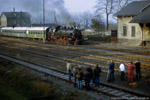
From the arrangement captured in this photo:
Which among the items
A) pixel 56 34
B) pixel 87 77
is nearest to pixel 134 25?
pixel 56 34

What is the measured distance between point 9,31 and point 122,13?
35422 mm

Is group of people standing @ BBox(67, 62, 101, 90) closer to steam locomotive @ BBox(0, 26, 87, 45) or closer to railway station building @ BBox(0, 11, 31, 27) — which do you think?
steam locomotive @ BBox(0, 26, 87, 45)

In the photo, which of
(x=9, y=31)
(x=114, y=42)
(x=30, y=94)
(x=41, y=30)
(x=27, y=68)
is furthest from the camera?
(x=9, y=31)

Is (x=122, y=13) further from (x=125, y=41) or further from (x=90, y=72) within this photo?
(x=90, y=72)

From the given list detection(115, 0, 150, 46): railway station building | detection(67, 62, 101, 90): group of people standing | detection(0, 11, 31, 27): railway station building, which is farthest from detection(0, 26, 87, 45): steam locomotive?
detection(0, 11, 31, 27): railway station building

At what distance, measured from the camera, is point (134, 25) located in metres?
37.3

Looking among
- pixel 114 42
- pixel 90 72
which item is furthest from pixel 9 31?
pixel 90 72

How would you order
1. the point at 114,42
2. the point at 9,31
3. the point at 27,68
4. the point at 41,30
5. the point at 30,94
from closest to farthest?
the point at 30,94, the point at 27,68, the point at 114,42, the point at 41,30, the point at 9,31

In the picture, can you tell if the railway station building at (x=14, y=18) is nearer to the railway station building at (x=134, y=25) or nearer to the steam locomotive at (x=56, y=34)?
the steam locomotive at (x=56, y=34)

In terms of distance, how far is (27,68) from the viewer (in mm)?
17906

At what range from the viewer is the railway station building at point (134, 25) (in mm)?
33531

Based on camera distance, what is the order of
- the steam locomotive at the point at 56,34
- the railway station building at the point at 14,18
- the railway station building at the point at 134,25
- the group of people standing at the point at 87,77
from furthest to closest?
the railway station building at the point at 14,18, the steam locomotive at the point at 56,34, the railway station building at the point at 134,25, the group of people standing at the point at 87,77

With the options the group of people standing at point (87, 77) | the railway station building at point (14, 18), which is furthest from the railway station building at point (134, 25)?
the railway station building at point (14, 18)

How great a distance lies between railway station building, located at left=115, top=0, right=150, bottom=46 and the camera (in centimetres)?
3353
